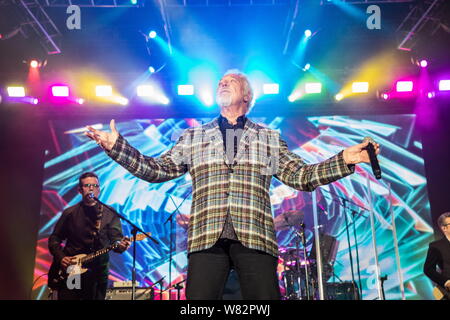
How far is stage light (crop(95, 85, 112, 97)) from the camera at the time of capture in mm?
7711

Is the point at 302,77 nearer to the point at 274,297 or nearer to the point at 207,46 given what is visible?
the point at 207,46

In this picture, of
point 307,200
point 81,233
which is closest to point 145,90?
point 307,200

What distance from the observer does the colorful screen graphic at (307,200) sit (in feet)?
22.7

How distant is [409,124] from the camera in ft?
25.4

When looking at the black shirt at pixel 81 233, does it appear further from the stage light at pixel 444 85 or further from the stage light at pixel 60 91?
the stage light at pixel 444 85

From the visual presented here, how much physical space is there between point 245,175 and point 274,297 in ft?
1.89

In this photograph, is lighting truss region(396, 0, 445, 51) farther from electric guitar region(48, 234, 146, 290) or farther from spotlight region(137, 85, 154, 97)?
electric guitar region(48, 234, 146, 290)

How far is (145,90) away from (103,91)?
2.48 feet

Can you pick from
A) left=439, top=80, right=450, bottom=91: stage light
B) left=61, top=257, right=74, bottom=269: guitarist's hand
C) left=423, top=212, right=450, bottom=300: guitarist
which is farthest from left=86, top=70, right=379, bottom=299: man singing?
left=439, top=80, right=450, bottom=91: stage light

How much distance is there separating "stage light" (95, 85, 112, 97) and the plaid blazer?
5870 mm

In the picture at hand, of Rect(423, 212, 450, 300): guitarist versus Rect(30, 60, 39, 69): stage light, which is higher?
Rect(30, 60, 39, 69): stage light

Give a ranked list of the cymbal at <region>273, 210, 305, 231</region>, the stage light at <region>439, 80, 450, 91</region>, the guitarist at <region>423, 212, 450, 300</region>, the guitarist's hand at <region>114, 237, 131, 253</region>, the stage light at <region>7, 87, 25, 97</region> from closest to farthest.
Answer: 1. the guitarist's hand at <region>114, 237, 131, 253</region>
2. the guitarist at <region>423, 212, 450, 300</region>
3. the cymbal at <region>273, 210, 305, 231</region>
4. the stage light at <region>439, 80, 450, 91</region>
5. the stage light at <region>7, 87, 25, 97</region>
